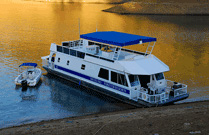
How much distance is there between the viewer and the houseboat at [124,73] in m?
23.1

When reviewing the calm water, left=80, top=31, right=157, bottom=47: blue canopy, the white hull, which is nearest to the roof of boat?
left=80, top=31, right=157, bottom=47: blue canopy

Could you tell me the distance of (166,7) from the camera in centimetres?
9894

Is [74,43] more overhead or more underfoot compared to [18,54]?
more overhead

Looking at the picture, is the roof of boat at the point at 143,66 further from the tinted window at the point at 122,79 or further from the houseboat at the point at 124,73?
the tinted window at the point at 122,79

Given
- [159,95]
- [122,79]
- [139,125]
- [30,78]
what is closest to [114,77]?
[122,79]

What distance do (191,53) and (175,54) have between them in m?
2.88

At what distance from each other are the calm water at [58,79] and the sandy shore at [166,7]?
22778 mm

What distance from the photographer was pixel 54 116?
22625mm

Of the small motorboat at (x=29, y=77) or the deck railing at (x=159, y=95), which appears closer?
the deck railing at (x=159, y=95)

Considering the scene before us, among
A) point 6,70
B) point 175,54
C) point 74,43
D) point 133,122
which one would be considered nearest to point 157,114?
point 133,122

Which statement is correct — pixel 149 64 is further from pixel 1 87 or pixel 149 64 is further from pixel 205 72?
pixel 1 87

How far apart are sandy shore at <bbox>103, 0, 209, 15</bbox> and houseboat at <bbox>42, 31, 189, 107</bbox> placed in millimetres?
72640

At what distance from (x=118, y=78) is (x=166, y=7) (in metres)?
80.3

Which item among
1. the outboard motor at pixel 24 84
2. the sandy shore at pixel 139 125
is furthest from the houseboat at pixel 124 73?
the outboard motor at pixel 24 84
